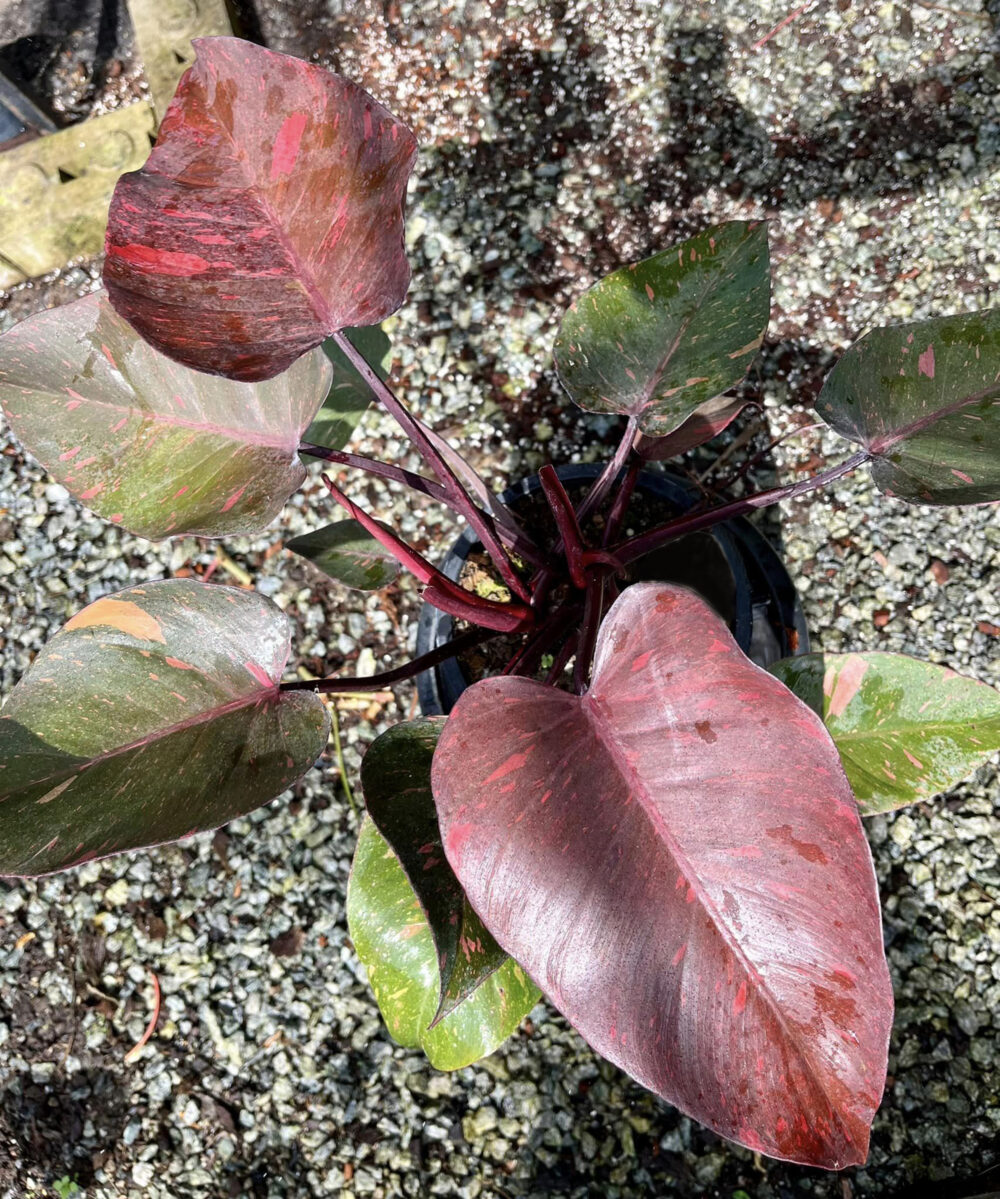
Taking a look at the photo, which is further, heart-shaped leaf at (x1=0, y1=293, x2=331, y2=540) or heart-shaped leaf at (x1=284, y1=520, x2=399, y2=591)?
heart-shaped leaf at (x1=284, y1=520, x2=399, y2=591)

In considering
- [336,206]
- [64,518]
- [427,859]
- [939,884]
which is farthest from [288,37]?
[939,884]

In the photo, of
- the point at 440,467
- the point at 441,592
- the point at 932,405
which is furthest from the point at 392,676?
the point at 932,405

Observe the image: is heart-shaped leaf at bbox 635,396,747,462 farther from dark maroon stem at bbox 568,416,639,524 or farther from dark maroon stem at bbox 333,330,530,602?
dark maroon stem at bbox 333,330,530,602

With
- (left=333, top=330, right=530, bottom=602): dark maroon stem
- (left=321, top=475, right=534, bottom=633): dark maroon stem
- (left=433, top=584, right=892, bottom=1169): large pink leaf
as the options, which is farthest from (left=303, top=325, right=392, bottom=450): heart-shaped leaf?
(left=433, top=584, right=892, bottom=1169): large pink leaf

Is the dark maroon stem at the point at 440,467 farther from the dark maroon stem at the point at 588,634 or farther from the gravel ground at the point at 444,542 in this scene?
the gravel ground at the point at 444,542

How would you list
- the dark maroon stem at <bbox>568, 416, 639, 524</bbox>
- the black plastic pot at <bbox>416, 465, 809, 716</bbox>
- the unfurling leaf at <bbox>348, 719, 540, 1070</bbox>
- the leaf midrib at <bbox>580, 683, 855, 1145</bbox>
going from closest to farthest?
the leaf midrib at <bbox>580, 683, 855, 1145</bbox> → the unfurling leaf at <bbox>348, 719, 540, 1070</bbox> → the dark maroon stem at <bbox>568, 416, 639, 524</bbox> → the black plastic pot at <bbox>416, 465, 809, 716</bbox>

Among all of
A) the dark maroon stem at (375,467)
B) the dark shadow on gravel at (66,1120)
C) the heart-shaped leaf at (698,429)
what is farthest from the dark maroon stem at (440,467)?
the dark shadow on gravel at (66,1120)

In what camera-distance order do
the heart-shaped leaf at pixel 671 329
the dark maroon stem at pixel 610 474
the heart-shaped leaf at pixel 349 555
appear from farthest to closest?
the heart-shaped leaf at pixel 349 555
the dark maroon stem at pixel 610 474
the heart-shaped leaf at pixel 671 329
